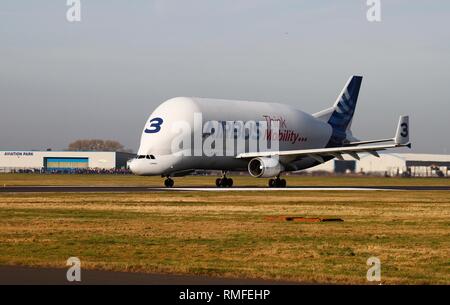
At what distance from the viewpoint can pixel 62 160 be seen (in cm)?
15700

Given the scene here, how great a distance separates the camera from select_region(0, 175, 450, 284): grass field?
59.7 feet

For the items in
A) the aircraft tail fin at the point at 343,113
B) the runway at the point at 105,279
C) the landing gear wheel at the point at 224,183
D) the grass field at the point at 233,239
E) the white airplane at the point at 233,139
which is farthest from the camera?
the aircraft tail fin at the point at 343,113

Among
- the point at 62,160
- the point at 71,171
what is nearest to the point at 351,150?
the point at 71,171

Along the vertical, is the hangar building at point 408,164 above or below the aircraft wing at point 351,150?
below

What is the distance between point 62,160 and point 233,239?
13589cm

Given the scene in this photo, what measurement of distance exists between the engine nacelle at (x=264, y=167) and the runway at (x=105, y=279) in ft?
152

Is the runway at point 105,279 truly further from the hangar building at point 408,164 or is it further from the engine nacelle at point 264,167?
the hangar building at point 408,164

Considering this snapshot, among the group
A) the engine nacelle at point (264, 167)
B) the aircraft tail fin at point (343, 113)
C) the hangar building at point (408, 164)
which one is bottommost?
the hangar building at point (408, 164)

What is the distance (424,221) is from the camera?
30797 mm

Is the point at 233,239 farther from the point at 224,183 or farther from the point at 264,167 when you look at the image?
the point at 224,183

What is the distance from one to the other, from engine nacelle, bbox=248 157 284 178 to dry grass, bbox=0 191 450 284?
2211 centimetres

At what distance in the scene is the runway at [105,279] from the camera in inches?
601

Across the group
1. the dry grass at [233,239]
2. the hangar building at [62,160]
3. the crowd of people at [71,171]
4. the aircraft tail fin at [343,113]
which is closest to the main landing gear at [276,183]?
the aircraft tail fin at [343,113]

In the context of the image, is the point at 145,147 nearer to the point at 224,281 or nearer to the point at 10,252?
the point at 10,252
